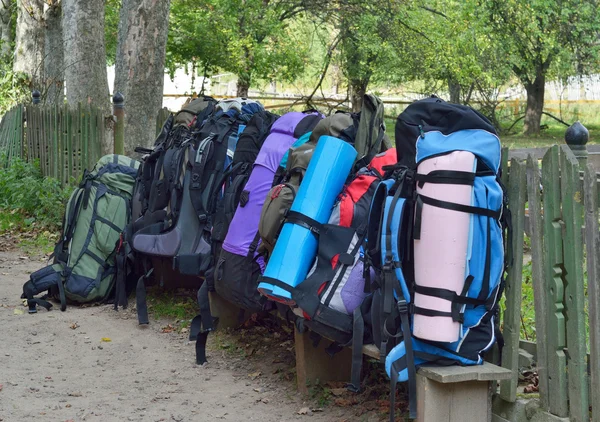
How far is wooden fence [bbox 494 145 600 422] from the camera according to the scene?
3.55 metres

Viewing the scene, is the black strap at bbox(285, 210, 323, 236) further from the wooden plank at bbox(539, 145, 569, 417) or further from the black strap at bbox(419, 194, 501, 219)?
the wooden plank at bbox(539, 145, 569, 417)

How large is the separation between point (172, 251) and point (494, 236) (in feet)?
10.2

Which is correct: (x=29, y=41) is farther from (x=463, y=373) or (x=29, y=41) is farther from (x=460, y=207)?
(x=463, y=373)

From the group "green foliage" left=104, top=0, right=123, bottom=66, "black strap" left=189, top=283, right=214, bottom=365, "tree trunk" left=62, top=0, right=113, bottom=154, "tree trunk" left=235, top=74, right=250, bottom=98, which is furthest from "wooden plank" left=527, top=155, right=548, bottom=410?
"green foliage" left=104, top=0, right=123, bottom=66

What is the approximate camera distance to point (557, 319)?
3.75 meters

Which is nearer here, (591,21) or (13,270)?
(13,270)

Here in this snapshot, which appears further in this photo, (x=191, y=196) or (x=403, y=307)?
(x=191, y=196)

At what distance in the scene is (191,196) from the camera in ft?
20.6

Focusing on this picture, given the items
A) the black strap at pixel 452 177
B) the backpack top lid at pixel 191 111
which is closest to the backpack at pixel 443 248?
the black strap at pixel 452 177

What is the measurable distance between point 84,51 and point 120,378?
776cm

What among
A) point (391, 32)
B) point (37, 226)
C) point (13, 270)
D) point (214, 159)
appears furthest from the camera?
point (391, 32)

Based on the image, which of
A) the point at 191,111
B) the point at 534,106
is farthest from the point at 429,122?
the point at 534,106

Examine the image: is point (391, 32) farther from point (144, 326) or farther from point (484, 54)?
point (144, 326)

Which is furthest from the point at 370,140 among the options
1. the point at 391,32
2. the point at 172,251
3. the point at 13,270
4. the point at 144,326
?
the point at 391,32
